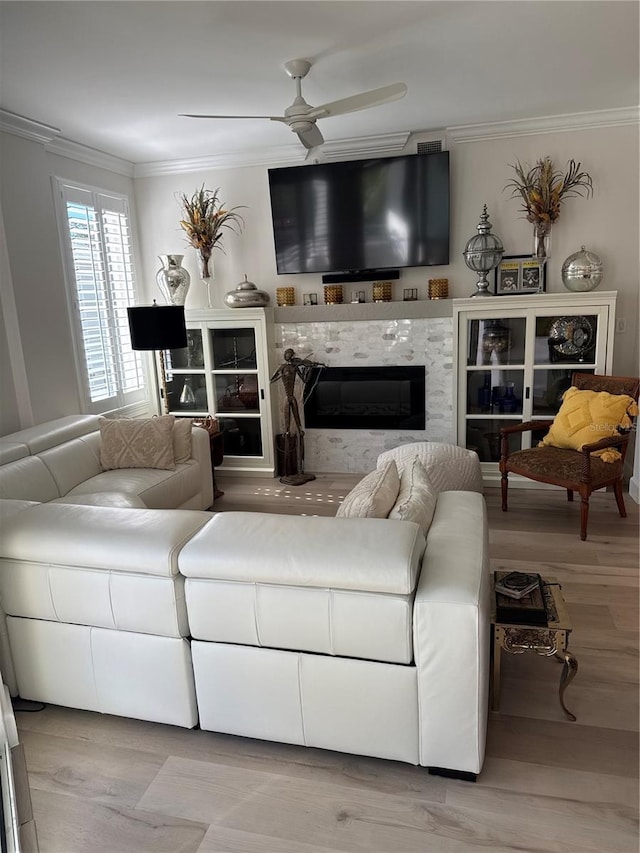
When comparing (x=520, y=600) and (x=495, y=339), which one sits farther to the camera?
(x=495, y=339)

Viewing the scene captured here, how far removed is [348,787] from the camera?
73.4 inches

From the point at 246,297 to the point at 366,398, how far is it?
1.34 m

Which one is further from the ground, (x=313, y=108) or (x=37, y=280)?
(x=313, y=108)

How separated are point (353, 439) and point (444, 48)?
3015 mm

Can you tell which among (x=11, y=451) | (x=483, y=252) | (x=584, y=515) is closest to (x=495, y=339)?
(x=483, y=252)

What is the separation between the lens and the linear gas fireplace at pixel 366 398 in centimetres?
496

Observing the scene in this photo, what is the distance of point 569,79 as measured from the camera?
3.52 meters

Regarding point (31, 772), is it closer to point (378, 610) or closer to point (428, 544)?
point (378, 610)

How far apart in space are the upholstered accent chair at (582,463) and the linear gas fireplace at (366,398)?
1.03 metres

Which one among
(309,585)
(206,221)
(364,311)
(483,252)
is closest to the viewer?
(309,585)

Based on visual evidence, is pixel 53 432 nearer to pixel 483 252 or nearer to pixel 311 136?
pixel 311 136

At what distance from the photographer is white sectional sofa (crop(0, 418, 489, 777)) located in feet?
5.69

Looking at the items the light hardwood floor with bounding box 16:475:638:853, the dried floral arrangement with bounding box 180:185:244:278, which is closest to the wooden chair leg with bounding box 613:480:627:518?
the light hardwood floor with bounding box 16:475:638:853

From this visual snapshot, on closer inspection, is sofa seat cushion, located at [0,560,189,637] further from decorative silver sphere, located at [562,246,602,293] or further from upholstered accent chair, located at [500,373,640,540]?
decorative silver sphere, located at [562,246,602,293]
